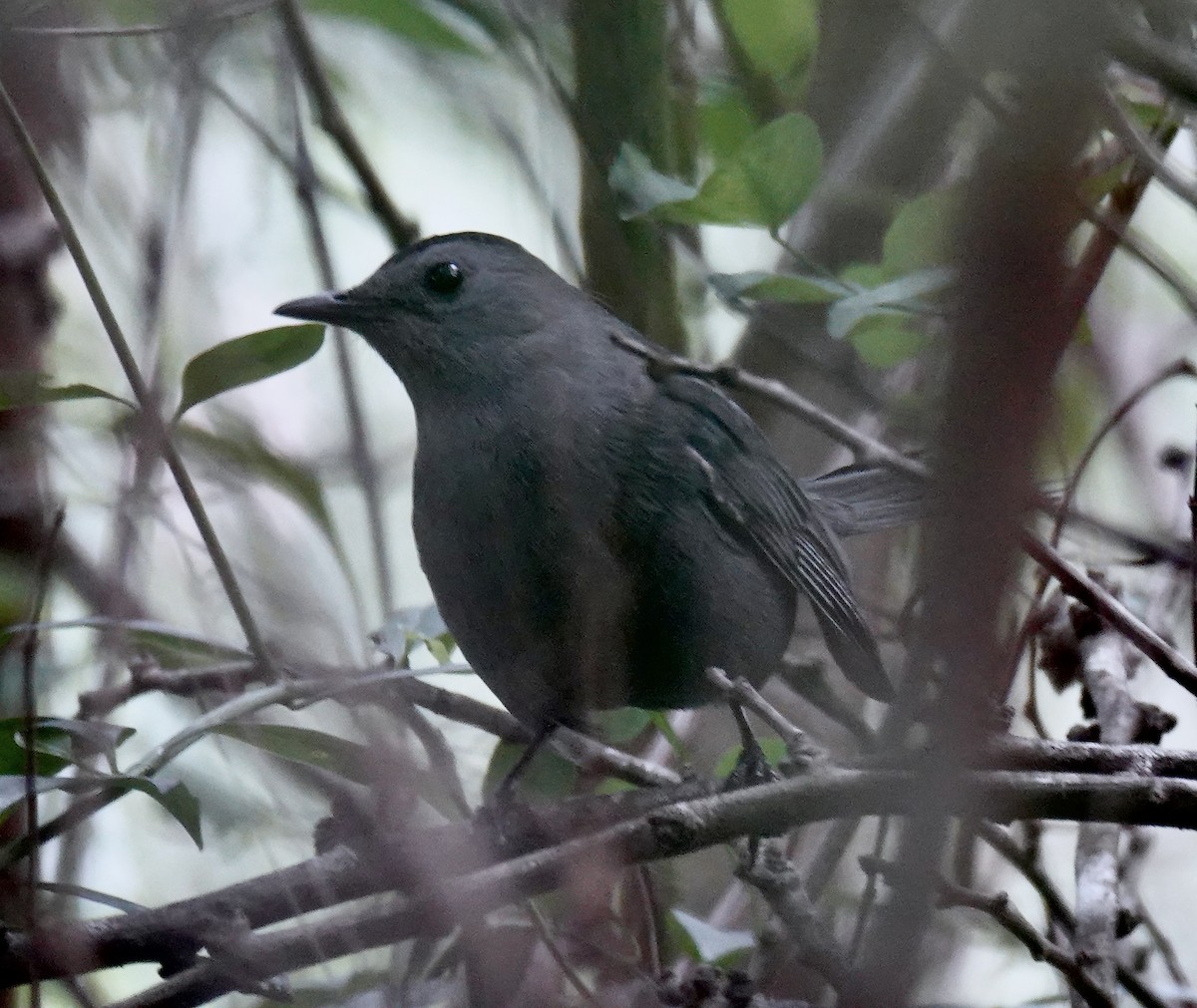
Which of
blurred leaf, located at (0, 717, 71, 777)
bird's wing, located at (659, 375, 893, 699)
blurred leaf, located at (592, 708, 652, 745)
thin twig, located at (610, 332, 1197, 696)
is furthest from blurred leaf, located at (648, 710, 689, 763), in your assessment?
blurred leaf, located at (0, 717, 71, 777)

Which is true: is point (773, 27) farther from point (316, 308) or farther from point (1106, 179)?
point (316, 308)

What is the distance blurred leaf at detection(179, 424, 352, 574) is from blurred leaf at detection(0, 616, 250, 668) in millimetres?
262

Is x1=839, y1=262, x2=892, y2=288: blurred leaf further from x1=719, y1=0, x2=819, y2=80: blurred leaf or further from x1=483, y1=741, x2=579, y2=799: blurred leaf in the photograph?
x1=483, y1=741, x2=579, y2=799: blurred leaf

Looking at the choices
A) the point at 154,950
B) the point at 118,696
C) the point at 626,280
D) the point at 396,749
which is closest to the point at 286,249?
the point at 118,696

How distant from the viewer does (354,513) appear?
6.45 feet

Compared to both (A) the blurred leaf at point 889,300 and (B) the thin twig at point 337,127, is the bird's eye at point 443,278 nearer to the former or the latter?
(B) the thin twig at point 337,127

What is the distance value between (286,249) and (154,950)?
1.46 meters

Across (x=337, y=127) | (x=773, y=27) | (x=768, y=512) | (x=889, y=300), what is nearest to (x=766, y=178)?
(x=889, y=300)

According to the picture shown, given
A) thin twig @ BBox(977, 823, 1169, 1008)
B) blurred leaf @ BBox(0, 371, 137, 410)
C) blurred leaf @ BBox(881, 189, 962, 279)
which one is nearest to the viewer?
blurred leaf @ BBox(0, 371, 137, 410)

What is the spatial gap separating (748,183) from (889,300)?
40cm

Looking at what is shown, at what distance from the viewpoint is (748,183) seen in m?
2.70

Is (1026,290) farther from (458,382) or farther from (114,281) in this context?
(458,382)

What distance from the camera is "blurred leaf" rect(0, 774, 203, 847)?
1.96 metres

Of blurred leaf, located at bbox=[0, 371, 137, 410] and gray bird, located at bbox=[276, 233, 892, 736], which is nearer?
blurred leaf, located at bbox=[0, 371, 137, 410]
